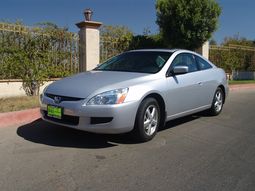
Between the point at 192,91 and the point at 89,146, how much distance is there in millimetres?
2419

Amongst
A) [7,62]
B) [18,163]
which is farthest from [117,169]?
[7,62]

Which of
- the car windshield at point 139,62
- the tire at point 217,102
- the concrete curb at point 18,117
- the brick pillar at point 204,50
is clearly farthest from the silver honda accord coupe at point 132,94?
the brick pillar at point 204,50

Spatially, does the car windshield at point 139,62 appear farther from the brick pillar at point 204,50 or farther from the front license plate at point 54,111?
the brick pillar at point 204,50

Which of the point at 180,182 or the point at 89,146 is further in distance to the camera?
the point at 89,146

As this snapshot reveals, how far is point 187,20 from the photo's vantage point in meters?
14.6

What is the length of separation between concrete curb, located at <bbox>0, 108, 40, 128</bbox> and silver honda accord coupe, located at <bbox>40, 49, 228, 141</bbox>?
4.54ft

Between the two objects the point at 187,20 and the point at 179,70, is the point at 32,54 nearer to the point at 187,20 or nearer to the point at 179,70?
the point at 179,70

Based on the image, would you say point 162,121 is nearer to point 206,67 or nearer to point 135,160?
point 135,160

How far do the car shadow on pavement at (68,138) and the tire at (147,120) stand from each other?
174 mm

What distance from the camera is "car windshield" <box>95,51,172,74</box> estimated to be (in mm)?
6426

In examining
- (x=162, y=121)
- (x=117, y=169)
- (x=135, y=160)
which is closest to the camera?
(x=117, y=169)

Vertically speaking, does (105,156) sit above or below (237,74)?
below

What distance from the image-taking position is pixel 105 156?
16.5 feet

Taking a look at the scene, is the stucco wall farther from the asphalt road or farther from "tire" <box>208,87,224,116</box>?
"tire" <box>208,87,224,116</box>
